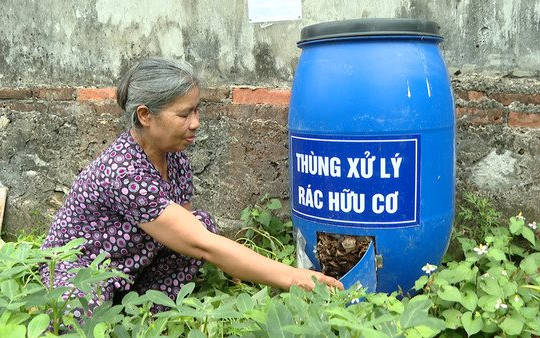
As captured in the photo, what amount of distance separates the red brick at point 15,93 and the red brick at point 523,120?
234cm

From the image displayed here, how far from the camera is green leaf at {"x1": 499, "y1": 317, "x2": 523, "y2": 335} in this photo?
1.38 m

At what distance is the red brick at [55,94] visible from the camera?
2.80 meters

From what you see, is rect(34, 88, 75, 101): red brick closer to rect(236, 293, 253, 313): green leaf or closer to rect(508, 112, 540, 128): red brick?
rect(236, 293, 253, 313): green leaf

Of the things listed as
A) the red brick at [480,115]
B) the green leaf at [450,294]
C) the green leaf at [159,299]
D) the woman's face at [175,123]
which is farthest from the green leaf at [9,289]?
the red brick at [480,115]

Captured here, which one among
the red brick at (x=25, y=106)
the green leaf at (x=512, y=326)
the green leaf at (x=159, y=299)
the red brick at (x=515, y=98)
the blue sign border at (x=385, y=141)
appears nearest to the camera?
the green leaf at (x=159, y=299)

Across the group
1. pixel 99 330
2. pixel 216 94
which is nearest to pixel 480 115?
Answer: pixel 216 94

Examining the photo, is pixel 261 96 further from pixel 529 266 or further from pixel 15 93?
pixel 15 93

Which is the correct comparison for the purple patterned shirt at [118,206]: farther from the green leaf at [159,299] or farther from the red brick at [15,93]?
the red brick at [15,93]

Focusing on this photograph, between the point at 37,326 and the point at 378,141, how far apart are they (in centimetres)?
100

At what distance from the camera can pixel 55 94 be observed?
283 cm

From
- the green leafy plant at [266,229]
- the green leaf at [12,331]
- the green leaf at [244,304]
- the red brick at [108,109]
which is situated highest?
the red brick at [108,109]

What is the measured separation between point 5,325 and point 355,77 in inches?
44.0

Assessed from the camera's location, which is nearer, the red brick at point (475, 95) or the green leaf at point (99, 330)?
the green leaf at point (99, 330)

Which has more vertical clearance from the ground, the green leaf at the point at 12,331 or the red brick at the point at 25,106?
the red brick at the point at 25,106
